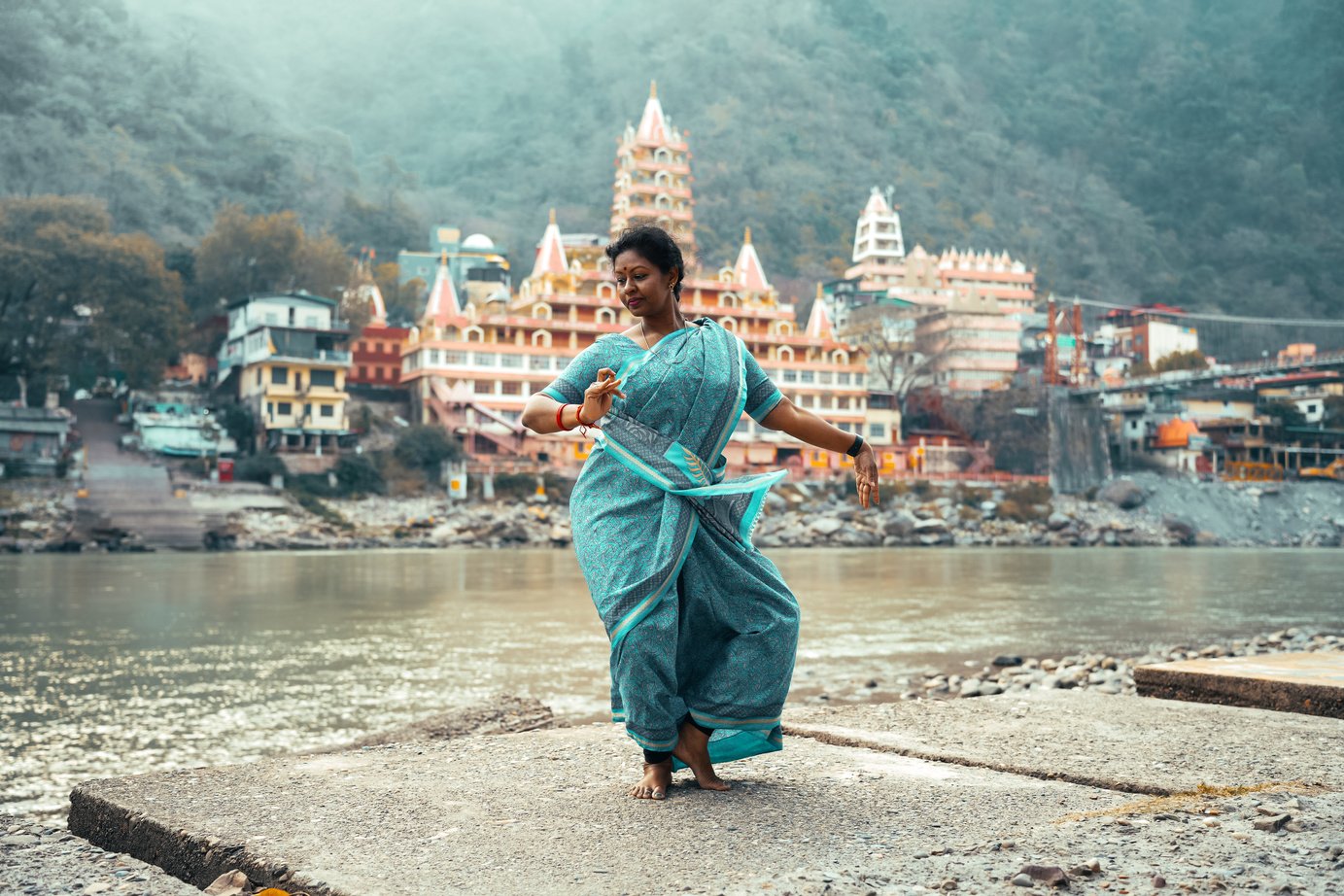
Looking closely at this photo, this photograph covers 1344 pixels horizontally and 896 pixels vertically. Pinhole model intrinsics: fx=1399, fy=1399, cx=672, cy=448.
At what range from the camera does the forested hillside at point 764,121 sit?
243 feet

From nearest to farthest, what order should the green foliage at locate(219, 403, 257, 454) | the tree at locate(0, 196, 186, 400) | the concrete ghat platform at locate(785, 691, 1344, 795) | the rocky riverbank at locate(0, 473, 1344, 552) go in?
1. the concrete ghat platform at locate(785, 691, 1344, 795)
2. the rocky riverbank at locate(0, 473, 1344, 552)
3. the tree at locate(0, 196, 186, 400)
4. the green foliage at locate(219, 403, 257, 454)

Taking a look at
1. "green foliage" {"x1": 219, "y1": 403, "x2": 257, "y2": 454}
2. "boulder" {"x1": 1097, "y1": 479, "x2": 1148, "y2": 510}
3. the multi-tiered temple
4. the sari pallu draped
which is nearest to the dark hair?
the sari pallu draped

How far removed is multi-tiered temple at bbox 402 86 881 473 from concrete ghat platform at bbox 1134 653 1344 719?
124 feet

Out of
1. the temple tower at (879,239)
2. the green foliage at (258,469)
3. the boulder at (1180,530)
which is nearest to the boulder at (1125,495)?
the boulder at (1180,530)

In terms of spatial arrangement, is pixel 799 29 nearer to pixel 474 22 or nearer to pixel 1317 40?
pixel 474 22

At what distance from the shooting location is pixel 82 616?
1452cm

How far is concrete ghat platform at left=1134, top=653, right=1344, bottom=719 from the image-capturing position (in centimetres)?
425

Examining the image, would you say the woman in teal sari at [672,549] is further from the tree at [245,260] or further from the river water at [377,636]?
the tree at [245,260]

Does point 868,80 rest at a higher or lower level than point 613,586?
higher

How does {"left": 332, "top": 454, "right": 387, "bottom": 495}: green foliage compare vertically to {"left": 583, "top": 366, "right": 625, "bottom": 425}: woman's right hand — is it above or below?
above

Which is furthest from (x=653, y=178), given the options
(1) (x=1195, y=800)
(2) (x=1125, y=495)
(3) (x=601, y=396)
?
(1) (x=1195, y=800)

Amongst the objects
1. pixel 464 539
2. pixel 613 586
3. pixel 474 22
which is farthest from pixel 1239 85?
pixel 613 586

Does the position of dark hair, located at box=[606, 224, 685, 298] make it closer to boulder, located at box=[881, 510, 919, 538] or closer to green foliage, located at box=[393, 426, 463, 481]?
boulder, located at box=[881, 510, 919, 538]

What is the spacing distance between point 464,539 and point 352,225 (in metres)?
42.2
